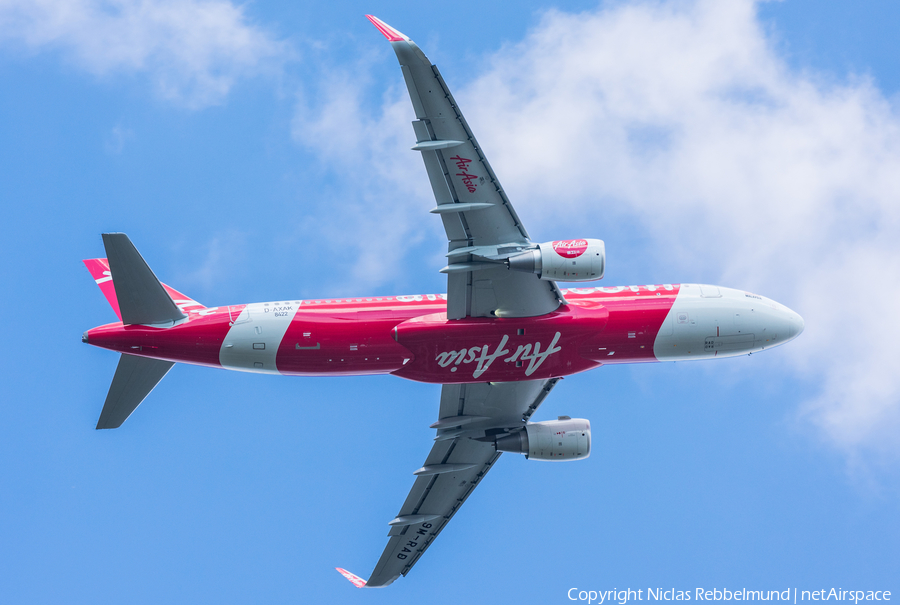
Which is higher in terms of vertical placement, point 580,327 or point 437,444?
point 580,327

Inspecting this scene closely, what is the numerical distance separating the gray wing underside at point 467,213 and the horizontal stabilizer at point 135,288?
10.9 m

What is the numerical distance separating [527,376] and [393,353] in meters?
Result: 5.64

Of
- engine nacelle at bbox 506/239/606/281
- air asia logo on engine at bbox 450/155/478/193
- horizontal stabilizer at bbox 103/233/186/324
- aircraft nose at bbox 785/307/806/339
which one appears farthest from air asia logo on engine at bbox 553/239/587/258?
horizontal stabilizer at bbox 103/233/186/324

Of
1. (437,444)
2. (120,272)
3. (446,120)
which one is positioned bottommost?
(437,444)

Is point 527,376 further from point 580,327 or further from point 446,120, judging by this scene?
point 446,120

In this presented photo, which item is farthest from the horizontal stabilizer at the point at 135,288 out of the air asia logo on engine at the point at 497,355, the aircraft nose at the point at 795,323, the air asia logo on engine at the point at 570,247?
the aircraft nose at the point at 795,323

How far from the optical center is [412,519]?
1658 inches

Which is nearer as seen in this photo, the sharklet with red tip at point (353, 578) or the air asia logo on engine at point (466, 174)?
the air asia logo on engine at point (466, 174)

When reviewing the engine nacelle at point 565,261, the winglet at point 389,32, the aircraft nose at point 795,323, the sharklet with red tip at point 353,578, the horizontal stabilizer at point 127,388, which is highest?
the winglet at point 389,32

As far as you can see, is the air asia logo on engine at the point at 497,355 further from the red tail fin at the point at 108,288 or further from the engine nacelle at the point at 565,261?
the red tail fin at the point at 108,288

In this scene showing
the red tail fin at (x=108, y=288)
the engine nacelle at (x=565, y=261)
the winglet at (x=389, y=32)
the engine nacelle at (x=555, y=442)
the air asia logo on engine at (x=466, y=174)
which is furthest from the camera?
the engine nacelle at (x=555, y=442)

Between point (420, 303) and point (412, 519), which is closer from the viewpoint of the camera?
point (420, 303)

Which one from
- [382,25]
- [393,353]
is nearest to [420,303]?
[393,353]

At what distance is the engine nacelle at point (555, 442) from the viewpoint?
3944 cm
